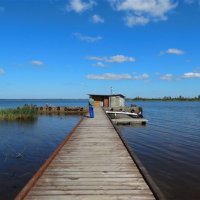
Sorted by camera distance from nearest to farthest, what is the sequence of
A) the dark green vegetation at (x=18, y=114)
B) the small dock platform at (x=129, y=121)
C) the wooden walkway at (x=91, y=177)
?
the wooden walkway at (x=91, y=177)
the small dock platform at (x=129, y=121)
the dark green vegetation at (x=18, y=114)

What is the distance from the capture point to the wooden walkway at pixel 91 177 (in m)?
7.51

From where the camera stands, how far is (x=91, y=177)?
29.5 ft

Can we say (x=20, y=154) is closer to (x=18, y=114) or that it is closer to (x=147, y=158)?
(x=147, y=158)

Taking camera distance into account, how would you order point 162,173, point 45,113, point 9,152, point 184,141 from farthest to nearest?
point 45,113
point 184,141
point 9,152
point 162,173

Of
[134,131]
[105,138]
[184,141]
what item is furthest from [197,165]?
[134,131]

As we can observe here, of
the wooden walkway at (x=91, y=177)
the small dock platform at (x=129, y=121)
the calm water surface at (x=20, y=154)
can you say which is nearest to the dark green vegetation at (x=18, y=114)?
the calm water surface at (x=20, y=154)

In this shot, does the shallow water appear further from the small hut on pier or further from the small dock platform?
the small hut on pier

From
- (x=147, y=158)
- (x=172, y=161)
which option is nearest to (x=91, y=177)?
(x=172, y=161)

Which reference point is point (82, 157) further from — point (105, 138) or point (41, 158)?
point (41, 158)

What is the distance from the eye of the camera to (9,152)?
19.0 m

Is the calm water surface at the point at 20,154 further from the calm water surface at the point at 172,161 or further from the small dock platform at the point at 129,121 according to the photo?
the small dock platform at the point at 129,121

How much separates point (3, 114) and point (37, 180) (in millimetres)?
32034

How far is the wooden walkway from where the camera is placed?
751cm

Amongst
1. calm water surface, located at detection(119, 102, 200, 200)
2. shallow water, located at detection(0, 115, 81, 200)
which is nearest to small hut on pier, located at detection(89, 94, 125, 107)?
shallow water, located at detection(0, 115, 81, 200)
